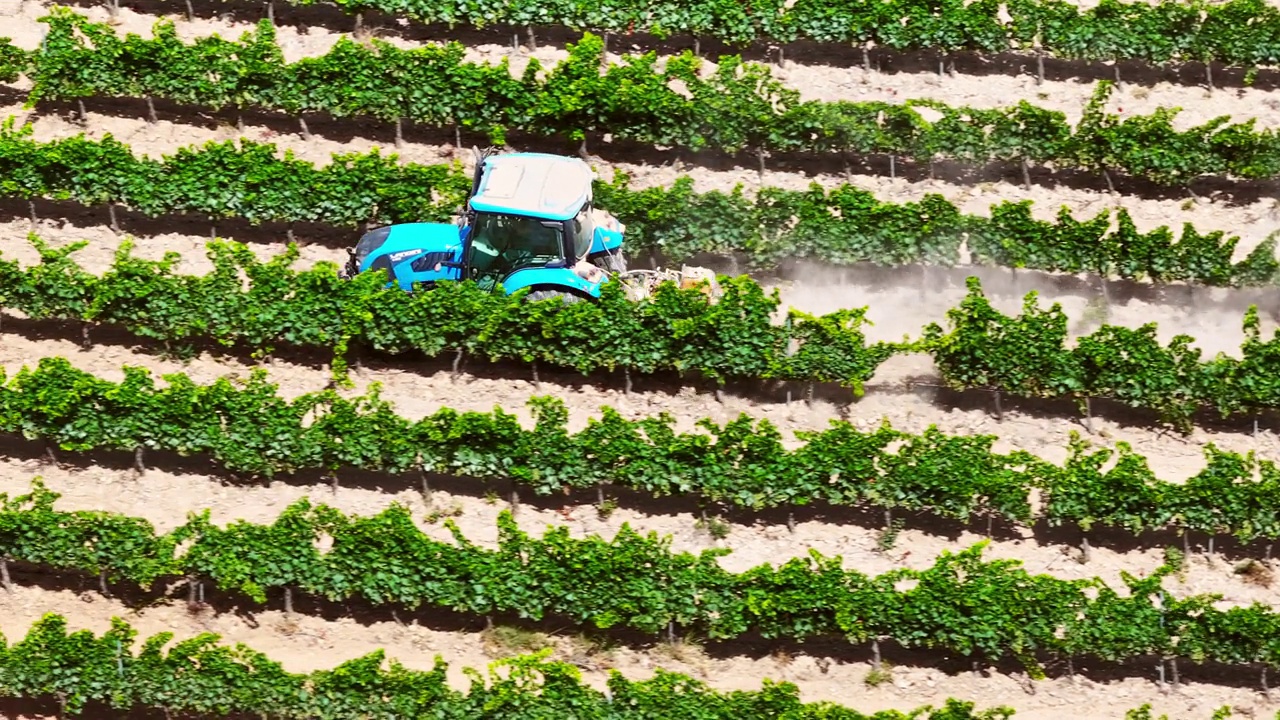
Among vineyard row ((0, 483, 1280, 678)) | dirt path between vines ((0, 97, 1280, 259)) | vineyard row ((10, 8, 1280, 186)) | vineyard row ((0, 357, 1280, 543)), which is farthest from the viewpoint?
dirt path between vines ((0, 97, 1280, 259))

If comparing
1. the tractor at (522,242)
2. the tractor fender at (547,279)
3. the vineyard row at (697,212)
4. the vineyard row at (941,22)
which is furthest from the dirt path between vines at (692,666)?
the vineyard row at (941,22)

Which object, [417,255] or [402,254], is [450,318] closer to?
[417,255]

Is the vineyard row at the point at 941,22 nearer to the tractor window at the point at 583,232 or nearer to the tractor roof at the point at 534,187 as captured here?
the tractor roof at the point at 534,187

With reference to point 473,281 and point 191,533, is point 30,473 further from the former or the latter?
point 473,281

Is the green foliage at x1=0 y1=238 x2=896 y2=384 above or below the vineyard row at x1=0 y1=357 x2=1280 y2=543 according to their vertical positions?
above

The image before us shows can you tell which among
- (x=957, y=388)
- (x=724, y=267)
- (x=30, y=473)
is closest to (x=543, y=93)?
(x=724, y=267)

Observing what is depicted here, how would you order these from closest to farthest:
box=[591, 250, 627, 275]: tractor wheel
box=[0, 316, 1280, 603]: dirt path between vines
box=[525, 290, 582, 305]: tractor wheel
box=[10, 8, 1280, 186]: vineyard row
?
1. box=[0, 316, 1280, 603]: dirt path between vines
2. box=[525, 290, 582, 305]: tractor wheel
3. box=[591, 250, 627, 275]: tractor wheel
4. box=[10, 8, 1280, 186]: vineyard row

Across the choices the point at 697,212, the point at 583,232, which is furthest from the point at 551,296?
the point at 697,212

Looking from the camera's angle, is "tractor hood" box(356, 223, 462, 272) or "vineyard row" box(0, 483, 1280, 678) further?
"tractor hood" box(356, 223, 462, 272)

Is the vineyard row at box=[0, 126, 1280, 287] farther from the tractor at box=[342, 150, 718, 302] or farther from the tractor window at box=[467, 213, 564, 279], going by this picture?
the tractor window at box=[467, 213, 564, 279]

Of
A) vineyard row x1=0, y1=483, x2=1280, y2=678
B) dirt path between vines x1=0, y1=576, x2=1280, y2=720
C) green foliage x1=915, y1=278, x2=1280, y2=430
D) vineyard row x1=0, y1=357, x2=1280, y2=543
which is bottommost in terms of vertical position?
dirt path between vines x1=0, y1=576, x2=1280, y2=720

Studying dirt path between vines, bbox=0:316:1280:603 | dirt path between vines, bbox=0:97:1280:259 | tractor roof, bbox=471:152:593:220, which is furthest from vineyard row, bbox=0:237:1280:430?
dirt path between vines, bbox=0:97:1280:259
